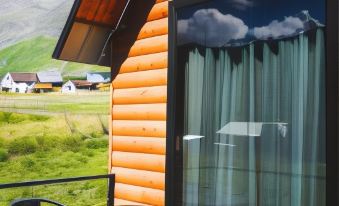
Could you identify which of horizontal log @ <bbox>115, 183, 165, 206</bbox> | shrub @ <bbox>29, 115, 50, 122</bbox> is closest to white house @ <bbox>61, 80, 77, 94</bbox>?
shrub @ <bbox>29, 115, 50, 122</bbox>

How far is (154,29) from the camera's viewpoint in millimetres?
4508

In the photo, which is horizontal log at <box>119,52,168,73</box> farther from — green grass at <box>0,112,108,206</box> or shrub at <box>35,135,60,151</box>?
shrub at <box>35,135,60,151</box>

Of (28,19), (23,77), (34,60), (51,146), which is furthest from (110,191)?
(28,19)

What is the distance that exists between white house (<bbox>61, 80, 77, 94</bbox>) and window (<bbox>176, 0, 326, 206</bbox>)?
92.3 ft

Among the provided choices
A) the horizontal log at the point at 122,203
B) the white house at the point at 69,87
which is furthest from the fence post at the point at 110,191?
the white house at the point at 69,87

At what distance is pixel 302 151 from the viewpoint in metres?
3.06

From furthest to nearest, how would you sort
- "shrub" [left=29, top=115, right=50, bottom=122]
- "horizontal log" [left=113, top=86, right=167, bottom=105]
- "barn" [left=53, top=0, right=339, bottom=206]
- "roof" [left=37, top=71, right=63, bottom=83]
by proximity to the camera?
"roof" [left=37, top=71, right=63, bottom=83] → "shrub" [left=29, top=115, right=50, bottom=122] → "horizontal log" [left=113, top=86, right=167, bottom=105] → "barn" [left=53, top=0, right=339, bottom=206]

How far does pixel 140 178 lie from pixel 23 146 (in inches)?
1044

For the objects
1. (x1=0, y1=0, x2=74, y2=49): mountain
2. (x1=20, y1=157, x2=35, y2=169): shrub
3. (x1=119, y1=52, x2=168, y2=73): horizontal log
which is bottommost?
(x1=20, y1=157, x2=35, y2=169): shrub

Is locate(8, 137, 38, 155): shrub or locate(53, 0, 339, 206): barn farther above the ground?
locate(53, 0, 339, 206): barn

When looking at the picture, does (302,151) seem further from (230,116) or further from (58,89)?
(58,89)

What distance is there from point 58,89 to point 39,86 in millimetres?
1707

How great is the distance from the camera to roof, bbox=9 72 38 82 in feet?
108

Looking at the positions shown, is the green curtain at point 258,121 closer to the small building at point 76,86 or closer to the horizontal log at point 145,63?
the horizontal log at point 145,63
